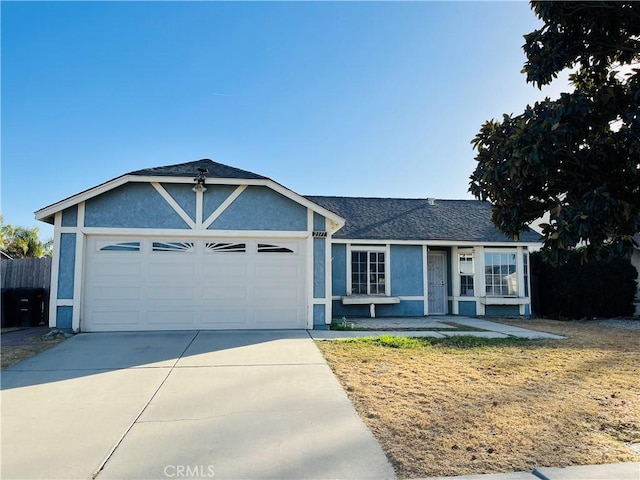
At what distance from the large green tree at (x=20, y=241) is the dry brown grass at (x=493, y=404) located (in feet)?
80.2

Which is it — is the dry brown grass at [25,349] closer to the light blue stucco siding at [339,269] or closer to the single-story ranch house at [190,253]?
the single-story ranch house at [190,253]

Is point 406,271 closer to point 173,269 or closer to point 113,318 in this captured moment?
point 173,269

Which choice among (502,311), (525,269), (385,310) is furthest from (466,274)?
(385,310)

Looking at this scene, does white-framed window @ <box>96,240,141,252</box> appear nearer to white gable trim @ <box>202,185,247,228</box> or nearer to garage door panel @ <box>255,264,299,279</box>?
white gable trim @ <box>202,185,247,228</box>

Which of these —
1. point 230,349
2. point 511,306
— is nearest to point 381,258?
point 511,306

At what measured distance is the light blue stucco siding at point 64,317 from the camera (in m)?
9.65

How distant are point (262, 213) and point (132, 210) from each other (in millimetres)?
3223

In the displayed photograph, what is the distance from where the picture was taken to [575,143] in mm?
4289

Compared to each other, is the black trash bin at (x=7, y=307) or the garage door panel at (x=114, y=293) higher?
the garage door panel at (x=114, y=293)

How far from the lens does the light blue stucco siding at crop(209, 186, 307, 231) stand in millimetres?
10477

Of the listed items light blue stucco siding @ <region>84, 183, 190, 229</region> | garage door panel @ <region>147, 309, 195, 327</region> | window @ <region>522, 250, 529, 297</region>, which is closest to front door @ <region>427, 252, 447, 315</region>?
window @ <region>522, 250, 529, 297</region>

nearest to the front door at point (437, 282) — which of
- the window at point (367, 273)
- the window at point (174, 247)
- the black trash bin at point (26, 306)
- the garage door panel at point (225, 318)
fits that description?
the window at point (367, 273)

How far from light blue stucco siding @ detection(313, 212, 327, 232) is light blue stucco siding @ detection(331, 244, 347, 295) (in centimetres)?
303

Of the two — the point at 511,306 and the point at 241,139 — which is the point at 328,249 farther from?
the point at 511,306
